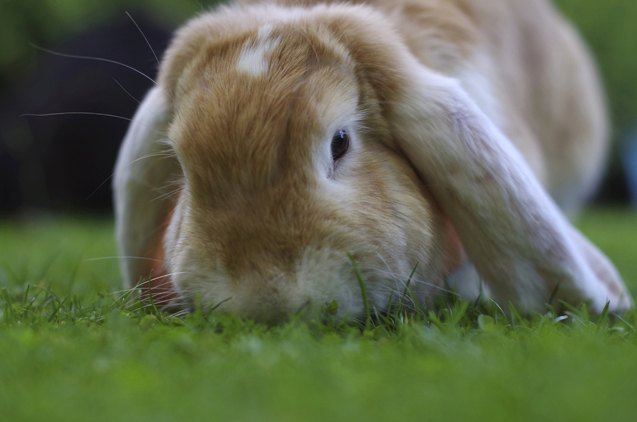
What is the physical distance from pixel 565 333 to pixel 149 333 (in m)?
0.97

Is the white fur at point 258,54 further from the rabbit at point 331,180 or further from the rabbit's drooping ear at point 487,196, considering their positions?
the rabbit's drooping ear at point 487,196

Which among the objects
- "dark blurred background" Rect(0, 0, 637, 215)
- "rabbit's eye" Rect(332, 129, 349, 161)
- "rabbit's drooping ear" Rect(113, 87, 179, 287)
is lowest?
"dark blurred background" Rect(0, 0, 637, 215)

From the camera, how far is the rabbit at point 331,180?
227 cm

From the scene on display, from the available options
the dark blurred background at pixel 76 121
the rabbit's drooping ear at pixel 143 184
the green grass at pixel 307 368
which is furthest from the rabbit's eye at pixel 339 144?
the dark blurred background at pixel 76 121

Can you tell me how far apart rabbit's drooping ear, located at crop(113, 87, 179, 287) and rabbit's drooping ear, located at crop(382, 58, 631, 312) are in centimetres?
83

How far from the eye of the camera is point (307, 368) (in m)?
1.69

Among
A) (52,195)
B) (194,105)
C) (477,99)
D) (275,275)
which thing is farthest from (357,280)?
(52,195)

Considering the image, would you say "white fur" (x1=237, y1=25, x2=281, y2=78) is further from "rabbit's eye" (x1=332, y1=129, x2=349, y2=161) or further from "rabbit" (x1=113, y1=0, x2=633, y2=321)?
"rabbit's eye" (x1=332, y1=129, x2=349, y2=161)

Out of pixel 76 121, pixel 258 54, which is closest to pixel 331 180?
pixel 258 54

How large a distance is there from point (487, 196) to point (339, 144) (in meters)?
0.47

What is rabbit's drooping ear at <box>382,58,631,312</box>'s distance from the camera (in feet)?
8.70

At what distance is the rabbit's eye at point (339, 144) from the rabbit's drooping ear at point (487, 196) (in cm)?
22

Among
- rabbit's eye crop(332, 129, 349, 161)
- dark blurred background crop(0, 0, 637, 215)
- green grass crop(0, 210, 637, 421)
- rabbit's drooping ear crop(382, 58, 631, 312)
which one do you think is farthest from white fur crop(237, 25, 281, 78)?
dark blurred background crop(0, 0, 637, 215)

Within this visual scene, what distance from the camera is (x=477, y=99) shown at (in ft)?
11.0
